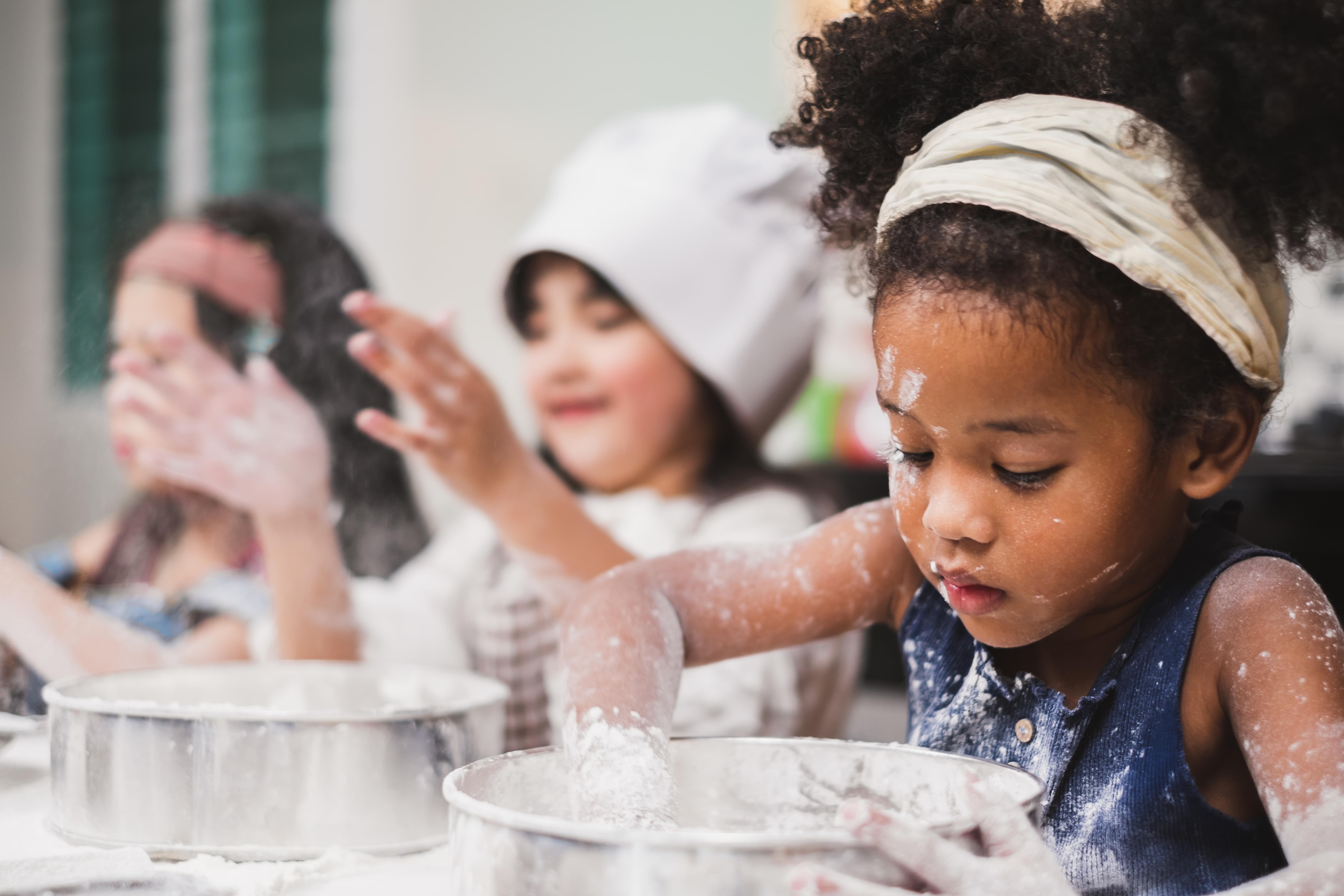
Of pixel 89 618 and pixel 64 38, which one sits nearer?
pixel 89 618

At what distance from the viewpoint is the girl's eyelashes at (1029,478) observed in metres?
0.56

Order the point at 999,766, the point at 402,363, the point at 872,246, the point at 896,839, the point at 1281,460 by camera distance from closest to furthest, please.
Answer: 1. the point at 896,839
2. the point at 999,766
3. the point at 872,246
4. the point at 402,363
5. the point at 1281,460

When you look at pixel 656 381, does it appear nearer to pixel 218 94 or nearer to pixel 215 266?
pixel 215 266

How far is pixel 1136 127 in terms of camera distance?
546 millimetres

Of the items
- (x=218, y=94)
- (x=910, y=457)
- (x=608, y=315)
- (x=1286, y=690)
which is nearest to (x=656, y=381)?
(x=608, y=315)

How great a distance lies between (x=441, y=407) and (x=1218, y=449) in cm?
56

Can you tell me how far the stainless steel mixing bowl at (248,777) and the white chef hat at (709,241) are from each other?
0.68 metres

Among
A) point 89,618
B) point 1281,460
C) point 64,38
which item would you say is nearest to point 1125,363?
point 89,618

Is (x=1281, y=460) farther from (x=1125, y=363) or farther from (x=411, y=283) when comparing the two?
(x=411, y=283)

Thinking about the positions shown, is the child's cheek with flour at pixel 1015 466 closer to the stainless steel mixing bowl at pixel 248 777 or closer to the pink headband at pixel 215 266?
the stainless steel mixing bowl at pixel 248 777

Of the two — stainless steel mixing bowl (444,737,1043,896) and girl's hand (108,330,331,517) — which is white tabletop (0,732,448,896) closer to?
stainless steel mixing bowl (444,737,1043,896)

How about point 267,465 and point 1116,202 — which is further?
point 267,465

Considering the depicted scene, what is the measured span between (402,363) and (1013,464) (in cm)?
51

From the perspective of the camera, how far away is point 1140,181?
54 centimetres
